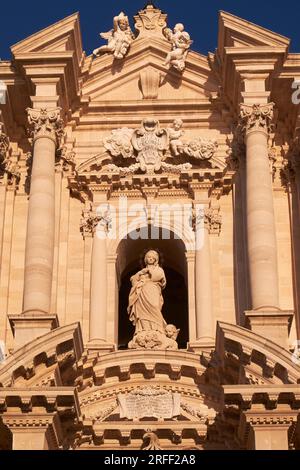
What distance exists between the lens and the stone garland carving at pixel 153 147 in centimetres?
2239

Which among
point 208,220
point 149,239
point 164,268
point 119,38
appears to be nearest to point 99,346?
point 149,239

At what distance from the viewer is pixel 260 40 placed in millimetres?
22328

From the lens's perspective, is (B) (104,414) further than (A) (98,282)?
No

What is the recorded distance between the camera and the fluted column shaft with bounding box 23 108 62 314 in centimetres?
1969

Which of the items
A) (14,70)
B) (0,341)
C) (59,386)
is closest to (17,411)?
(59,386)

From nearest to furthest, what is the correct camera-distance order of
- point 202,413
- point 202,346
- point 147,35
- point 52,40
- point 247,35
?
point 202,413
point 202,346
point 247,35
point 52,40
point 147,35

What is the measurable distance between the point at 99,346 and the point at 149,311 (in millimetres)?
1185

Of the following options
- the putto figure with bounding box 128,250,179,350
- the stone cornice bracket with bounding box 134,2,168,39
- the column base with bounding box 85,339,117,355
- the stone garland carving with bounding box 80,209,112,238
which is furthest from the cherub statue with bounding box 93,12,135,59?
the column base with bounding box 85,339,117,355

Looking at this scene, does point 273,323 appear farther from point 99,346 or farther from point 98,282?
point 98,282

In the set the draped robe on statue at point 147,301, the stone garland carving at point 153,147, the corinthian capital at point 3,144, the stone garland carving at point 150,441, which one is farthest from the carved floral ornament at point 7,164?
the stone garland carving at point 150,441

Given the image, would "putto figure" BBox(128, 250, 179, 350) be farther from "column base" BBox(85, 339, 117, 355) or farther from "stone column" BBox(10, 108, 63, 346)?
"stone column" BBox(10, 108, 63, 346)

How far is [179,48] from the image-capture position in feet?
77.5

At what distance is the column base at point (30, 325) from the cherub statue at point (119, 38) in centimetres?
709
